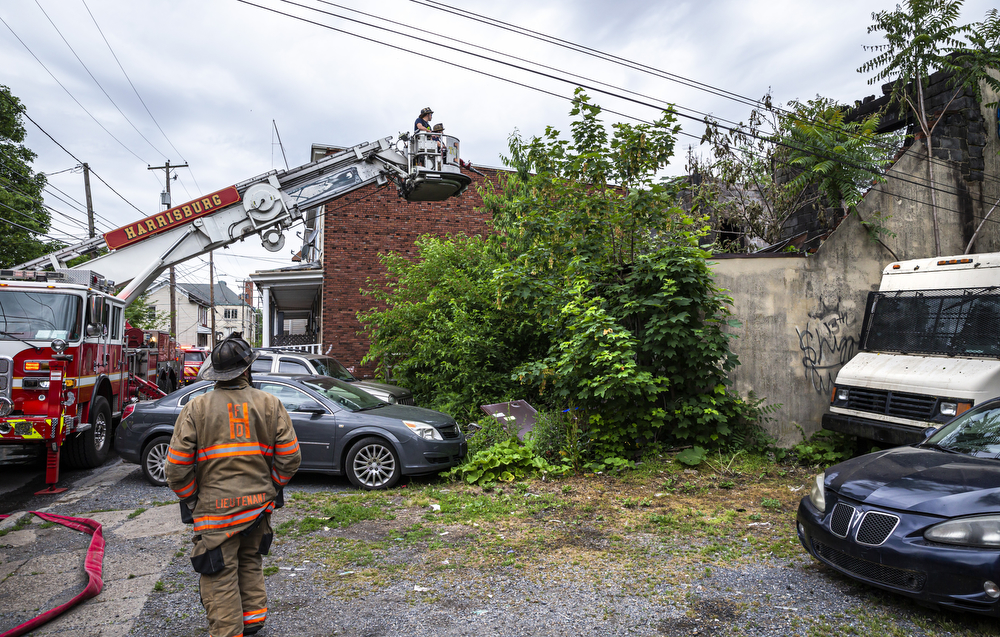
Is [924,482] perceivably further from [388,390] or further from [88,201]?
[88,201]

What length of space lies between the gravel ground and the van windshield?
278 cm

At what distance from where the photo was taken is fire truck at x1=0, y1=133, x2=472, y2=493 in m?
7.56

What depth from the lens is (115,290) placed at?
10.1 meters

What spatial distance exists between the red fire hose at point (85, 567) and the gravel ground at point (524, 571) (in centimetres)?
9

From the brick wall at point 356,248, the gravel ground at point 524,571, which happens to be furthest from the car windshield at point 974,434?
the brick wall at point 356,248

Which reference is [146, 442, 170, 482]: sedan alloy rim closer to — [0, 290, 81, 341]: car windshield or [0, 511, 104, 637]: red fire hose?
[0, 511, 104, 637]: red fire hose

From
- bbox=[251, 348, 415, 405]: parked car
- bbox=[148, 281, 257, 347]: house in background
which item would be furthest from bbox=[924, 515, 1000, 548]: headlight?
bbox=[148, 281, 257, 347]: house in background

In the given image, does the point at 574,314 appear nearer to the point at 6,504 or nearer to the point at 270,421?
the point at 270,421

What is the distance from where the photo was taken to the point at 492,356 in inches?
436

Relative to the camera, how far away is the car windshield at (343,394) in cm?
796

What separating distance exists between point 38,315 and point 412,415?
523cm

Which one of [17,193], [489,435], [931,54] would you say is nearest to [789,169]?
[931,54]

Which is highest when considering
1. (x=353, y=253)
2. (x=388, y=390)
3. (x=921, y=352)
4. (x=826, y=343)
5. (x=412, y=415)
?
(x=353, y=253)

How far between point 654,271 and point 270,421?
604 cm
